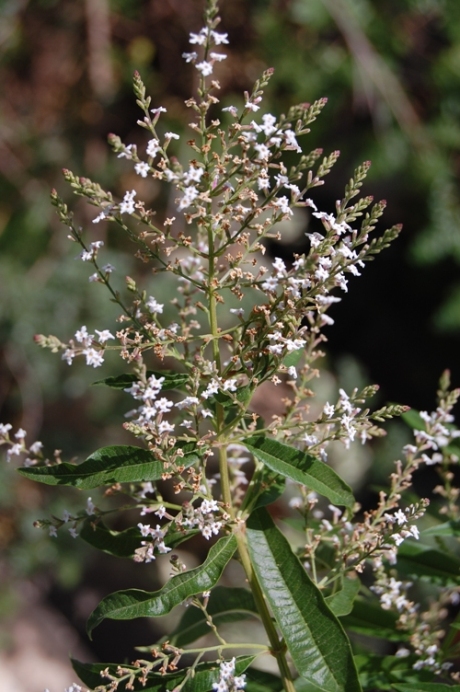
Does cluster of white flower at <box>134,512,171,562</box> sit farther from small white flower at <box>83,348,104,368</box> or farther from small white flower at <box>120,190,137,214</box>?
small white flower at <box>120,190,137,214</box>

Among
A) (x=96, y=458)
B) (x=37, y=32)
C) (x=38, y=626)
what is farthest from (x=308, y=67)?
(x=38, y=626)

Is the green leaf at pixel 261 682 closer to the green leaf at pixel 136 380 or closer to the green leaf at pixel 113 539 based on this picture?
the green leaf at pixel 113 539

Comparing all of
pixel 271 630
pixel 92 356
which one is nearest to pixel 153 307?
pixel 92 356

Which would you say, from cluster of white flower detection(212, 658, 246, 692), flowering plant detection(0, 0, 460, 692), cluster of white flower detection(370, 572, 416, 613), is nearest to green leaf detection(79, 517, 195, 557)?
flowering plant detection(0, 0, 460, 692)

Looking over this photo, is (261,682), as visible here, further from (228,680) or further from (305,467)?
(305,467)

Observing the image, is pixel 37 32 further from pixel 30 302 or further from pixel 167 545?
pixel 167 545

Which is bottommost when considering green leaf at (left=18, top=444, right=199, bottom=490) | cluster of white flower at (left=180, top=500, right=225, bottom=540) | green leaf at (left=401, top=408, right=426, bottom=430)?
cluster of white flower at (left=180, top=500, right=225, bottom=540)

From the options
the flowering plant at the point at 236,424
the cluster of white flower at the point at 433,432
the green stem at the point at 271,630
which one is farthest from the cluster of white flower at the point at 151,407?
the cluster of white flower at the point at 433,432
